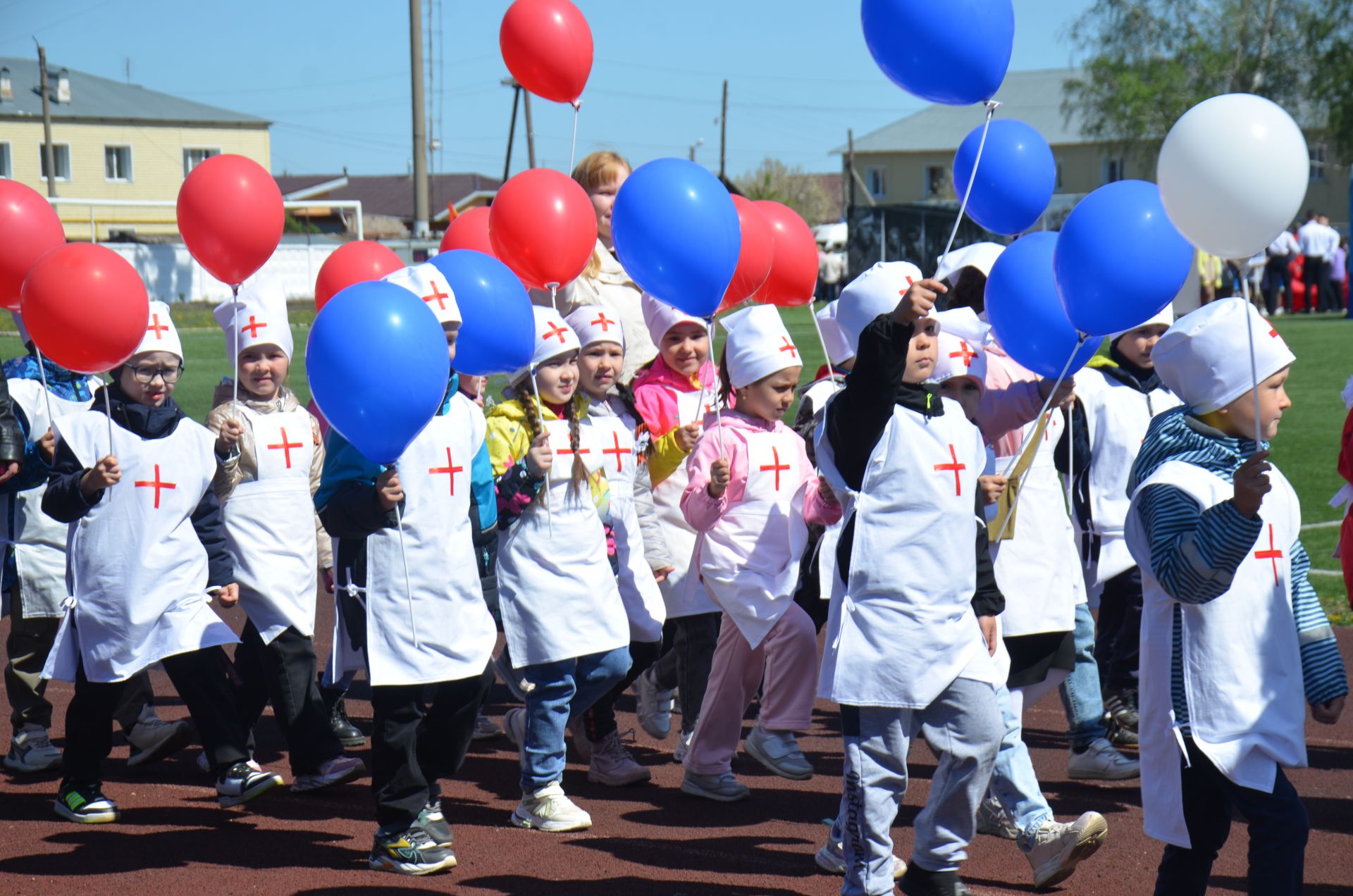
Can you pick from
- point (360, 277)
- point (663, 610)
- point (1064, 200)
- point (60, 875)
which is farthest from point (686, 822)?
point (1064, 200)

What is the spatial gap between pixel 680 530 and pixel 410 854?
1.95 metres

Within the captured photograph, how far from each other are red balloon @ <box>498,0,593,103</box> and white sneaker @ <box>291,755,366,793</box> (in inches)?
141

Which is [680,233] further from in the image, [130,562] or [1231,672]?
[1231,672]

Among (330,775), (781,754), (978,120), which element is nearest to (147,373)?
(330,775)

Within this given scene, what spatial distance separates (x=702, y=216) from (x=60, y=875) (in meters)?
3.12

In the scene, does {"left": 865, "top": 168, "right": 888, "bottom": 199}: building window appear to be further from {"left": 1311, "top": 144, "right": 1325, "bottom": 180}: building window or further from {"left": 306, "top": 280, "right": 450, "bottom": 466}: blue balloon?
{"left": 306, "top": 280, "right": 450, "bottom": 466}: blue balloon

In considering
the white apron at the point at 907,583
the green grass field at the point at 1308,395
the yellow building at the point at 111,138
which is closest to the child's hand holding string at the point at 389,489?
the green grass field at the point at 1308,395

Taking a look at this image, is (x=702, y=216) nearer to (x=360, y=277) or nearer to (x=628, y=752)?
(x=360, y=277)

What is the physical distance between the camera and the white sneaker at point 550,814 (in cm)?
549

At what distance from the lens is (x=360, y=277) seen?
6.87 metres

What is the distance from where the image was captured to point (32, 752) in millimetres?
6277

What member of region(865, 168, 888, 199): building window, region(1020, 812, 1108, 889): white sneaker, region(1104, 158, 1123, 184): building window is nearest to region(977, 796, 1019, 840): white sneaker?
region(1020, 812, 1108, 889): white sneaker

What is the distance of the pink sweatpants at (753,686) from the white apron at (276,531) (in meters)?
1.59

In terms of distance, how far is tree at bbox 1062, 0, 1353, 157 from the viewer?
5872 centimetres
